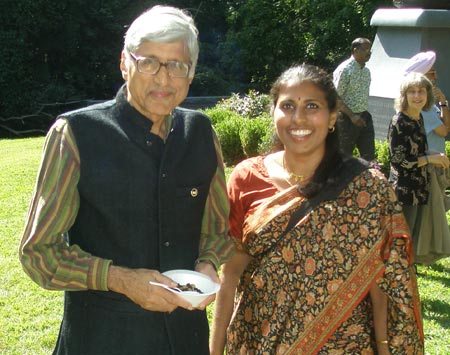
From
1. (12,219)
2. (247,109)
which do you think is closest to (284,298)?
(12,219)

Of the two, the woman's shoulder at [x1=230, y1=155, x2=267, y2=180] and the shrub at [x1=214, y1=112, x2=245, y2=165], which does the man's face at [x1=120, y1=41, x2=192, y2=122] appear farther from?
the shrub at [x1=214, y1=112, x2=245, y2=165]

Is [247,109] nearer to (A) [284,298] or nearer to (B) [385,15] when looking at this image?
(B) [385,15]

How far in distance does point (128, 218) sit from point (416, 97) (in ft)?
12.9

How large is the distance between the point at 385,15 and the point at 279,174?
357 inches

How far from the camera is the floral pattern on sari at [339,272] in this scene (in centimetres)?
246

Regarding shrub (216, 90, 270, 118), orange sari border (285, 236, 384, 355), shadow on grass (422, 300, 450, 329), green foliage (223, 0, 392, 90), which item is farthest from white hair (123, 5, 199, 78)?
green foliage (223, 0, 392, 90)

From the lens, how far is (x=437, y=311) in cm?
507

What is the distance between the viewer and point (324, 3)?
21.6m

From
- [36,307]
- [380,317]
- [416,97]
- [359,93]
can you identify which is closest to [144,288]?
[380,317]

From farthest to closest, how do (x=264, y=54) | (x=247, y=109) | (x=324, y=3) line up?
(x=264, y=54) → (x=324, y=3) → (x=247, y=109)

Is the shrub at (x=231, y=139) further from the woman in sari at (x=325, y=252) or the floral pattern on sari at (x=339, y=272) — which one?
the floral pattern on sari at (x=339, y=272)

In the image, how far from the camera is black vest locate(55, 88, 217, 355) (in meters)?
1.99

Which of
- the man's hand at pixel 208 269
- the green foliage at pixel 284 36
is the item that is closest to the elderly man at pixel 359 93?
the man's hand at pixel 208 269

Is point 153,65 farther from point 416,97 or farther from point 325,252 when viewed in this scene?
point 416,97
